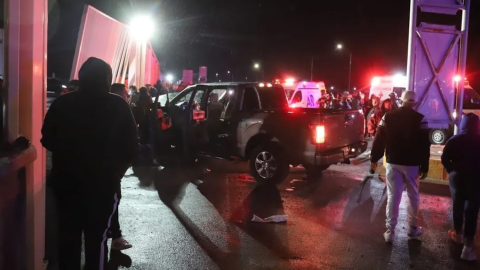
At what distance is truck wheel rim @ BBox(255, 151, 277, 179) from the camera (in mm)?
8552

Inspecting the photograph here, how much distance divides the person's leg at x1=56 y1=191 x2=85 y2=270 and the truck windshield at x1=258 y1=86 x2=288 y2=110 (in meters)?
6.64

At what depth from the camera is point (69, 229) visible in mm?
3240

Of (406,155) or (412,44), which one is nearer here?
(406,155)

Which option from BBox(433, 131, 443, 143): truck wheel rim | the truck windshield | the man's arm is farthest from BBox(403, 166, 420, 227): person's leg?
BBox(433, 131, 443, 143): truck wheel rim

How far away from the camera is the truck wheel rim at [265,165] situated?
8552 mm

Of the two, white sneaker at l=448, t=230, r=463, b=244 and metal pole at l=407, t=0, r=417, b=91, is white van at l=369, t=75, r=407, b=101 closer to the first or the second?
metal pole at l=407, t=0, r=417, b=91

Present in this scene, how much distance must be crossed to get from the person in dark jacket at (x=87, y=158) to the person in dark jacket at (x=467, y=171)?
12.0 feet

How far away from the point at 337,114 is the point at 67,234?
6.04m

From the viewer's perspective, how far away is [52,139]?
3.26 metres

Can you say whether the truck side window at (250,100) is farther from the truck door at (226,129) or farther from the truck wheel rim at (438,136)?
the truck wheel rim at (438,136)

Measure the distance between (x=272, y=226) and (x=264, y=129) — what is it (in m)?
2.84

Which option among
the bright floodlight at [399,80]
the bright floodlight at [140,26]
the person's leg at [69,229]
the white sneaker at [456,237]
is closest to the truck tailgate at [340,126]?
the white sneaker at [456,237]

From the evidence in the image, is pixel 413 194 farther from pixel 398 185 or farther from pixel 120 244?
pixel 120 244

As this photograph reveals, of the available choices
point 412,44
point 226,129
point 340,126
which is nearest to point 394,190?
point 340,126
